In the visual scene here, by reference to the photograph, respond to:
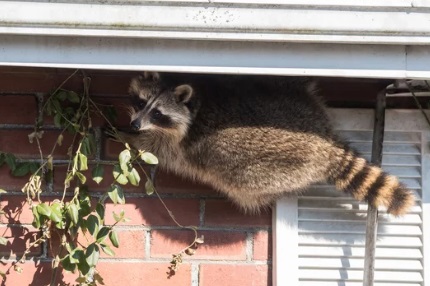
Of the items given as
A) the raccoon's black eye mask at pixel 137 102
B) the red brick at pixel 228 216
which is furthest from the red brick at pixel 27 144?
the red brick at pixel 228 216

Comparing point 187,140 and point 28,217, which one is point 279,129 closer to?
point 187,140

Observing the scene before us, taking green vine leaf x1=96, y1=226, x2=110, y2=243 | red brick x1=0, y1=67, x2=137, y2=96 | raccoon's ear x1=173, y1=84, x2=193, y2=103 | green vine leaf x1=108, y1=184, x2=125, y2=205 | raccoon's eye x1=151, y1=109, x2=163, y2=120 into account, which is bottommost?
green vine leaf x1=96, y1=226, x2=110, y2=243

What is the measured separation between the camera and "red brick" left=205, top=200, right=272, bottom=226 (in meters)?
2.44

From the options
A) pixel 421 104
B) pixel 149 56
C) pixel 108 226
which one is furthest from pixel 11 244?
pixel 421 104

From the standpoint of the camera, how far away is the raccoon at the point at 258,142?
229cm

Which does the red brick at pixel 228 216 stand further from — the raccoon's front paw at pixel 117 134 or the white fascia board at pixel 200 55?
the white fascia board at pixel 200 55

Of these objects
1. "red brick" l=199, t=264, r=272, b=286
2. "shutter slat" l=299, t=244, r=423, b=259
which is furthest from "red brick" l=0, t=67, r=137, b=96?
"shutter slat" l=299, t=244, r=423, b=259

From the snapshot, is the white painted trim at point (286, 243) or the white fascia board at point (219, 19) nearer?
the white fascia board at point (219, 19)

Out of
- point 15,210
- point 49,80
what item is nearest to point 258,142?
point 49,80

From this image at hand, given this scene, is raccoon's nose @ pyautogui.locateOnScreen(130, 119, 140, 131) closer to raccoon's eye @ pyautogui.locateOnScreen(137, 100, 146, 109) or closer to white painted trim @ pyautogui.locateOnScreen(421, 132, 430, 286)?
raccoon's eye @ pyautogui.locateOnScreen(137, 100, 146, 109)

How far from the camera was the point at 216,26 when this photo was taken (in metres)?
1.83

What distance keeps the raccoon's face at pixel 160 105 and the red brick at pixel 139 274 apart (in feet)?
1.56

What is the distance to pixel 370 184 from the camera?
2.28 metres

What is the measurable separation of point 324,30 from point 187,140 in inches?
28.9
